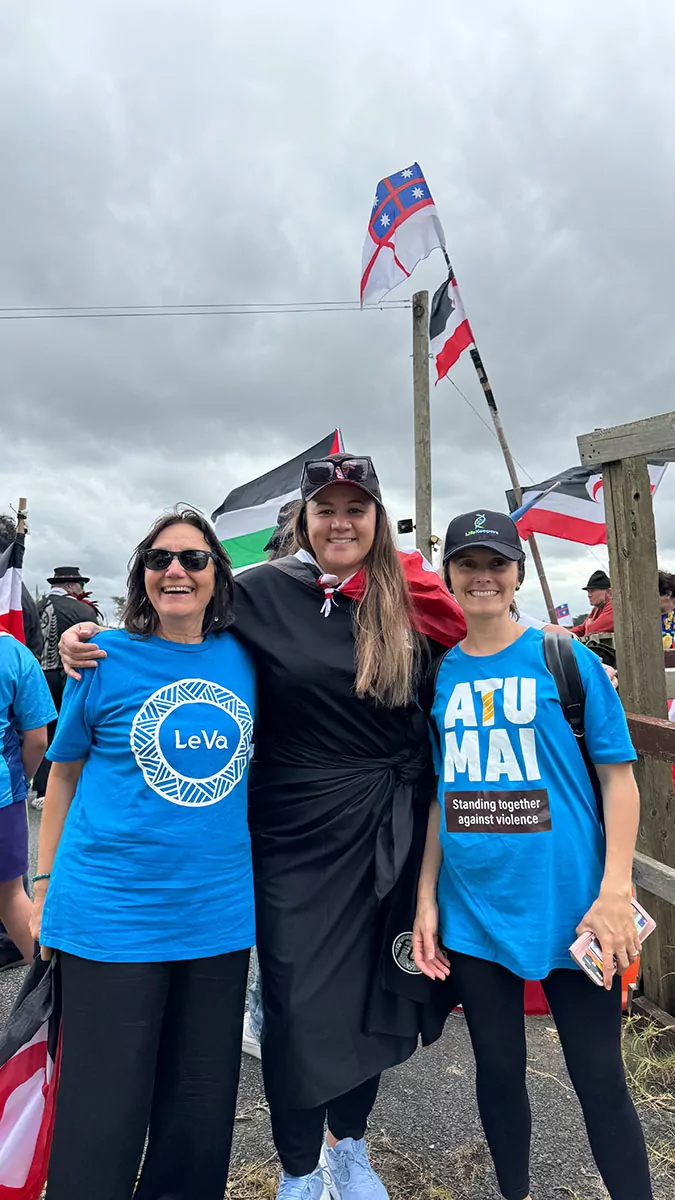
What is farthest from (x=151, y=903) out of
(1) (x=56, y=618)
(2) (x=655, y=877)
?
(1) (x=56, y=618)

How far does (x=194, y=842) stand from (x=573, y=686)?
1053 millimetres

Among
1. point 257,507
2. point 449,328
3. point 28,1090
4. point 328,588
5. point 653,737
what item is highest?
point 449,328

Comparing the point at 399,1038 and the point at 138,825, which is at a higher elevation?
the point at 138,825

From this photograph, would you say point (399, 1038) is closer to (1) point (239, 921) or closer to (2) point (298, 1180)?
(2) point (298, 1180)

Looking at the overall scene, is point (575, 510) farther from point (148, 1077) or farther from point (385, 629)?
point (148, 1077)

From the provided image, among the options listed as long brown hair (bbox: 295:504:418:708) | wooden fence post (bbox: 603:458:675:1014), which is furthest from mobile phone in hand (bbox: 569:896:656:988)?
wooden fence post (bbox: 603:458:675:1014)

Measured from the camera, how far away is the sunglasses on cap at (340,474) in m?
2.10

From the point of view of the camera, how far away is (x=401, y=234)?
8.30 metres

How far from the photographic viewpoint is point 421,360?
878 centimetres

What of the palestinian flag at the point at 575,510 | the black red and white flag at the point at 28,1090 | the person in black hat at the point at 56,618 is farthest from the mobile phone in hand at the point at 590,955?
the palestinian flag at the point at 575,510

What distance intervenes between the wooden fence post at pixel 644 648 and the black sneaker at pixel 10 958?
3220mm

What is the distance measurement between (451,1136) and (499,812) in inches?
56.9

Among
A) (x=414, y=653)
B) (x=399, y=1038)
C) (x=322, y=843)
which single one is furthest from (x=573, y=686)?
(x=399, y=1038)

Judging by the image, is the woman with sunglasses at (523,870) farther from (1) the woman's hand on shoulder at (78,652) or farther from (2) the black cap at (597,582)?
(2) the black cap at (597,582)
